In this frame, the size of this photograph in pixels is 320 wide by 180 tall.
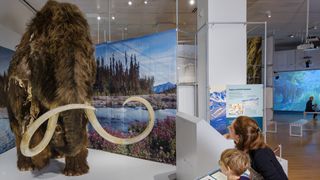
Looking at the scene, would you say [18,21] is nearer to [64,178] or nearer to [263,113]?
[64,178]

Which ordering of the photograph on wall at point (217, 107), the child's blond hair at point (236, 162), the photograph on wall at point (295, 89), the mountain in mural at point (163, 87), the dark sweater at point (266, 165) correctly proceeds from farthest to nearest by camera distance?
the photograph on wall at point (295, 89)
the photograph on wall at point (217, 107)
the mountain in mural at point (163, 87)
the dark sweater at point (266, 165)
the child's blond hair at point (236, 162)

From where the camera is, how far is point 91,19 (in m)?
7.48

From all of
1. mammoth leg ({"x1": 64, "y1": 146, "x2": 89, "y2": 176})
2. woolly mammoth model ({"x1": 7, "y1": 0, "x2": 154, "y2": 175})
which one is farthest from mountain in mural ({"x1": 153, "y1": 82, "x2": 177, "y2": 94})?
mammoth leg ({"x1": 64, "y1": 146, "x2": 89, "y2": 176})

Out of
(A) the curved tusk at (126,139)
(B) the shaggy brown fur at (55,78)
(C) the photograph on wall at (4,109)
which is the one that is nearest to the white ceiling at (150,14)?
(C) the photograph on wall at (4,109)

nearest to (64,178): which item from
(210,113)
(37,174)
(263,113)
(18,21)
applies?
(37,174)

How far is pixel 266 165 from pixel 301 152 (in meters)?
5.55

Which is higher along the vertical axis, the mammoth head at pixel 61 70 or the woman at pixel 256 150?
the mammoth head at pixel 61 70

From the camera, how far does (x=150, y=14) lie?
8078 millimetres

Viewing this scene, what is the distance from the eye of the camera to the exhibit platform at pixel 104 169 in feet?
13.2

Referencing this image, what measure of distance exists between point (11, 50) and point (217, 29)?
13.0 ft

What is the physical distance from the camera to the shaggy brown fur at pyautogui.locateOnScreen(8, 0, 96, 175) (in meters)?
3.24

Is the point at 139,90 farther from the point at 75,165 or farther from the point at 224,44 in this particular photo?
the point at 224,44

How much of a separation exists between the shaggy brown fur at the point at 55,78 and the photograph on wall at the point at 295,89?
1473 cm

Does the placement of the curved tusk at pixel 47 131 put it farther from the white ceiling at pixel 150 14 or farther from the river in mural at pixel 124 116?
the white ceiling at pixel 150 14
